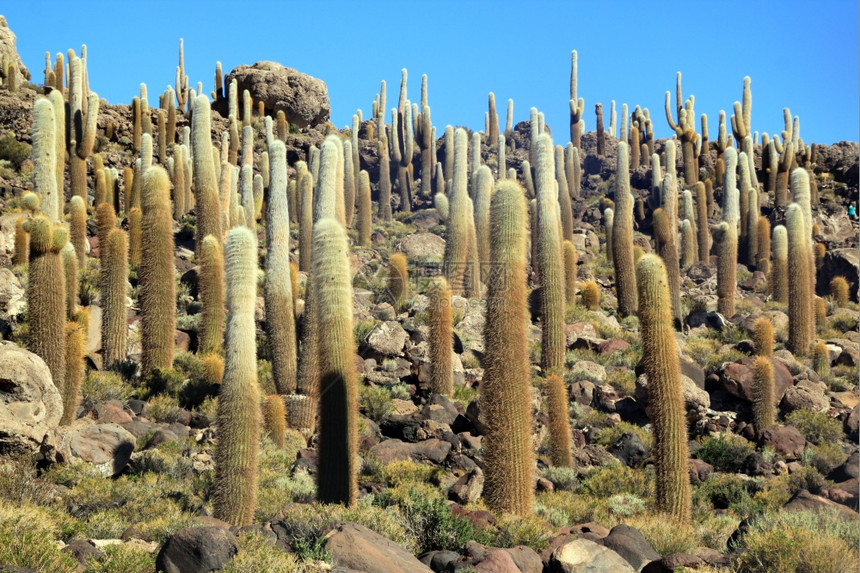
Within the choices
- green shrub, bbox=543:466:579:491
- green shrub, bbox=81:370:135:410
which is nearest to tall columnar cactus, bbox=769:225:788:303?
green shrub, bbox=543:466:579:491

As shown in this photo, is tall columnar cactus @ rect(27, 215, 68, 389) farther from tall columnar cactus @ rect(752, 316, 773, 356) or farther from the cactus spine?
tall columnar cactus @ rect(752, 316, 773, 356)

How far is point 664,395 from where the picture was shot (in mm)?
10727

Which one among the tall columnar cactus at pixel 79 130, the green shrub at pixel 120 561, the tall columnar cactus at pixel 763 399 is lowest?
the green shrub at pixel 120 561

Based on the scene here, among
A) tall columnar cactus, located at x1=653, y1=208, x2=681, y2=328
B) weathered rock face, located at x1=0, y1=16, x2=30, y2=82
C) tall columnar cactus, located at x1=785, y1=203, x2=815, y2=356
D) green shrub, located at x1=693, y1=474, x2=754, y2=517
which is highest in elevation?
weathered rock face, located at x1=0, y1=16, x2=30, y2=82

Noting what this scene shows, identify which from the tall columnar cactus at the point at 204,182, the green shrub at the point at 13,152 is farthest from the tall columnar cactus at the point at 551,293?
the green shrub at the point at 13,152

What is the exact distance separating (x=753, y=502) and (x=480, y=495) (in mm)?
3923

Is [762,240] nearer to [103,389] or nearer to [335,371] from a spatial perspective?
[335,371]

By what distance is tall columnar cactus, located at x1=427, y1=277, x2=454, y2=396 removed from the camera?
1532 cm

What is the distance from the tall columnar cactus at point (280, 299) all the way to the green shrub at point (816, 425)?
9203 mm

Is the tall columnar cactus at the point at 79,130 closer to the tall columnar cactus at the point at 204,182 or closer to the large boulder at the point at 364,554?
the tall columnar cactus at the point at 204,182

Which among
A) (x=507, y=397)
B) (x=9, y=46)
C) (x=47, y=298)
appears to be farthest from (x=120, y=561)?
(x=9, y=46)

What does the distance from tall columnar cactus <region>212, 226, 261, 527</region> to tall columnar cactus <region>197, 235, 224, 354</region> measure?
513 cm

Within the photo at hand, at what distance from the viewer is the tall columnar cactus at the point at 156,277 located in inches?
548

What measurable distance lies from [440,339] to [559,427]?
325 cm
